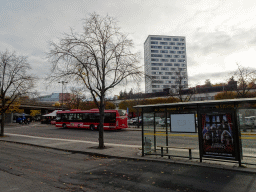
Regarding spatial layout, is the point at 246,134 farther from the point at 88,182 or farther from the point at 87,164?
the point at 87,164

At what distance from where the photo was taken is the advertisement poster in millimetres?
7441

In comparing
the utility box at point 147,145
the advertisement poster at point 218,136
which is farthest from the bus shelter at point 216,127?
the utility box at point 147,145

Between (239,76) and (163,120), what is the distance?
58.7 feet

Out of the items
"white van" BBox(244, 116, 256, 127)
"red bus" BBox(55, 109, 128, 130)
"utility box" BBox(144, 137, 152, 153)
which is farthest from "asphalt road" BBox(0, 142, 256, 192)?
"red bus" BBox(55, 109, 128, 130)

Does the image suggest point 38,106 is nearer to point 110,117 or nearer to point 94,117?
point 94,117

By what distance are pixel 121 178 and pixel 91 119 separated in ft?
76.7

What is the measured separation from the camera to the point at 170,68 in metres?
111

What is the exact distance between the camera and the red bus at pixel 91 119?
27.2 metres

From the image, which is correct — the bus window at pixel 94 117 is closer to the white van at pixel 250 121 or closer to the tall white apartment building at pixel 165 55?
the white van at pixel 250 121

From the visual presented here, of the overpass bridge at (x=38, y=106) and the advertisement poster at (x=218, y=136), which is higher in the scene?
the overpass bridge at (x=38, y=106)

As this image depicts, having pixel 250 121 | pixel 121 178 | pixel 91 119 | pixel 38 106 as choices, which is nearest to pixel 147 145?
pixel 121 178

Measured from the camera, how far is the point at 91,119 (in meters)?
29.1

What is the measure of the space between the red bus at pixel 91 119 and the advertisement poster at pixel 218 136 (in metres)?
19.7

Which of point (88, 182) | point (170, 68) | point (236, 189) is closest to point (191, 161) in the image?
point (236, 189)
